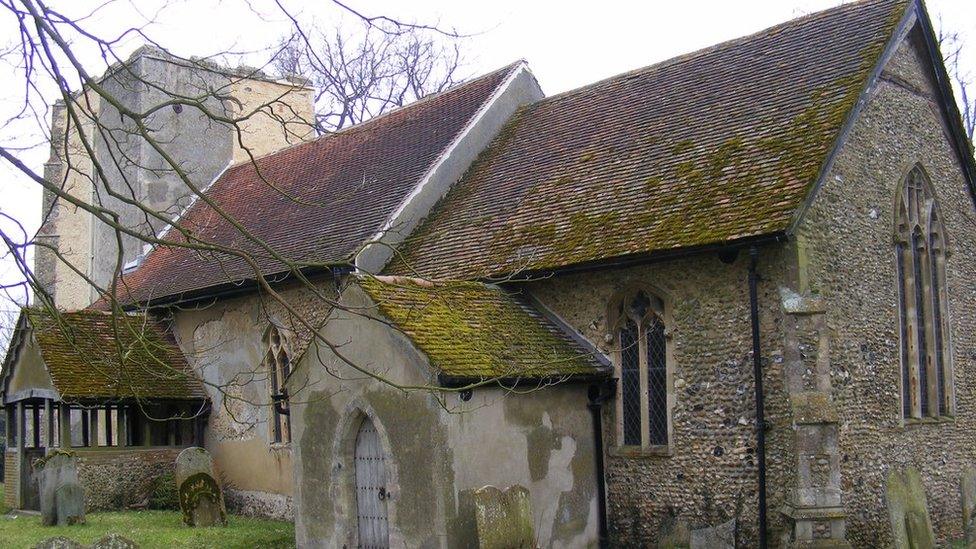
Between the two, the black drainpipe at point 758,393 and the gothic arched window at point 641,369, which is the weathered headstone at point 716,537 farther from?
the gothic arched window at point 641,369

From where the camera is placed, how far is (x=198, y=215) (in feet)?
81.7

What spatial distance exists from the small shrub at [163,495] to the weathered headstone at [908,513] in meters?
13.2

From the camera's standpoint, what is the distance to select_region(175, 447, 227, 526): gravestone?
17266 millimetres

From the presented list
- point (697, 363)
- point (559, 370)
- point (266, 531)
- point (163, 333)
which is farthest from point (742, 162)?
point (163, 333)

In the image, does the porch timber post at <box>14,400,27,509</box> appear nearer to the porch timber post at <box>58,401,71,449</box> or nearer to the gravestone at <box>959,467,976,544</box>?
the porch timber post at <box>58,401,71,449</box>

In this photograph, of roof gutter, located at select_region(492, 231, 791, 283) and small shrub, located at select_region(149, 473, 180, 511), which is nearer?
roof gutter, located at select_region(492, 231, 791, 283)

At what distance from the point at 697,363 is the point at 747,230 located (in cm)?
196

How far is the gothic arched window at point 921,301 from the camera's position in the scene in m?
14.4

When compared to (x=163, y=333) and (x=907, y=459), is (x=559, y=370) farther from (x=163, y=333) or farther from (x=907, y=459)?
(x=163, y=333)

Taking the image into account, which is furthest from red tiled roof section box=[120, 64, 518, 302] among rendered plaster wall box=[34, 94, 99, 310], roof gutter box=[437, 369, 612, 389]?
rendered plaster wall box=[34, 94, 99, 310]

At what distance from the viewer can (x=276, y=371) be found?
19422mm

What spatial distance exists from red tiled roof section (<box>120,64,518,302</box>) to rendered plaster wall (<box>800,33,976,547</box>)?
747cm

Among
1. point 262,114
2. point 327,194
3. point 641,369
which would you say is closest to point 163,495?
point 327,194

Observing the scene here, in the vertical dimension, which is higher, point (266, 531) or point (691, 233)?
point (691, 233)
